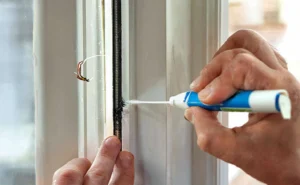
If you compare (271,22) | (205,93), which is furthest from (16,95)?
(271,22)

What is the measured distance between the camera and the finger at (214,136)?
460mm

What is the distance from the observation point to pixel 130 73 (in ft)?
1.92

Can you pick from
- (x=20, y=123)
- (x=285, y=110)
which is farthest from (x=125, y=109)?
(x=285, y=110)

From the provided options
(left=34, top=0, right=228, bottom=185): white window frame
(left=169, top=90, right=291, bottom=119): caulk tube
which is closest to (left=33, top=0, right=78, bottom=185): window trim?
(left=34, top=0, right=228, bottom=185): white window frame

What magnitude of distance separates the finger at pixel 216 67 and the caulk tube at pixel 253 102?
1cm

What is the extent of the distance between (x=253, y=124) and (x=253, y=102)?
74 millimetres

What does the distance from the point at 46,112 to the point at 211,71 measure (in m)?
0.23

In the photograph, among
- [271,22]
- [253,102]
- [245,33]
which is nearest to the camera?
[253,102]

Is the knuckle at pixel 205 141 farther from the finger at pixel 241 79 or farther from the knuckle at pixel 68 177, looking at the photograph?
the knuckle at pixel 68 177

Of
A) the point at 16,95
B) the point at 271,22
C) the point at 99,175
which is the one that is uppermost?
the point at 271,22

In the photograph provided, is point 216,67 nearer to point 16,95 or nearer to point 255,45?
point 255,45

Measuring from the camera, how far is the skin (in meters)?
0.45

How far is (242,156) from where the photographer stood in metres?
0.46

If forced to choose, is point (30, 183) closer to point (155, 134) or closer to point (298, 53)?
point (155, 134)
